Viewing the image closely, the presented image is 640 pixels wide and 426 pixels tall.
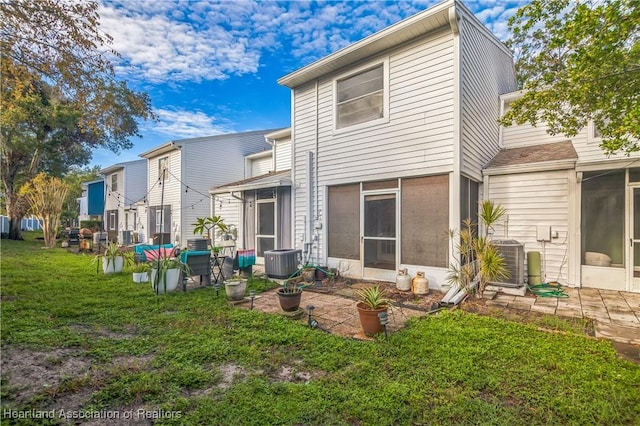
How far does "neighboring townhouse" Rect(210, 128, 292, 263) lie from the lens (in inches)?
350

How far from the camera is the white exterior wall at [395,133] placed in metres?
5.94

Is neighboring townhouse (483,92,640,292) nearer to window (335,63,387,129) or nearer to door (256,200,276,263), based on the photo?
window (335,63,387,129)

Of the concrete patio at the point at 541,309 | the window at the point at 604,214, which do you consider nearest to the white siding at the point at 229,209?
the concrete patio at the point at 541,309

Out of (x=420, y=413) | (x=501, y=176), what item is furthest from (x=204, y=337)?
(x=501, y=176)

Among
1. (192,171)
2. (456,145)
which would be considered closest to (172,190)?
(192,171)

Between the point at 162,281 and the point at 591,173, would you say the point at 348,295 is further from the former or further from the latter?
the point at 591,173

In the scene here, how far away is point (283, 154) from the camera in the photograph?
12445mm

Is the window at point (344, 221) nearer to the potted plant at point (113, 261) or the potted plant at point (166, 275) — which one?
the potted plant at point (166, 275)

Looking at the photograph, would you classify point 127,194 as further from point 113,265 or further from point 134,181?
point 113,265

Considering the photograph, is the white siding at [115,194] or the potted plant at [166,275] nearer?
the potted plant at [166,275]

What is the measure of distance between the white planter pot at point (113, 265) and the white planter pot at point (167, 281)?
3.08 m

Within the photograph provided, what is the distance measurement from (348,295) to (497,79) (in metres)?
7.40

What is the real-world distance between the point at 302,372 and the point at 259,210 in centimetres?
703

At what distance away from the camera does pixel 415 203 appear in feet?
20.6
